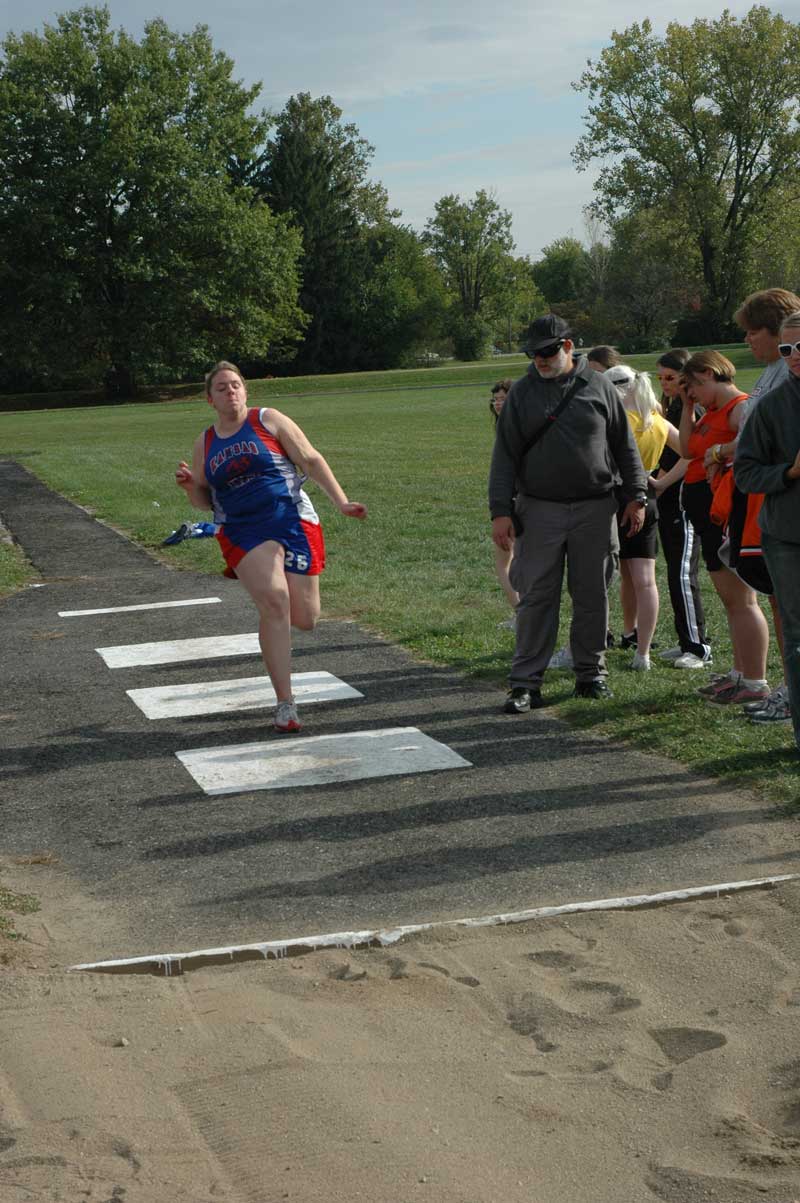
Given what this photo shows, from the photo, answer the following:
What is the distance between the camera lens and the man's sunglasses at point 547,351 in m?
7.28

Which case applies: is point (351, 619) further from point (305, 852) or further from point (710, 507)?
point (305, 852)

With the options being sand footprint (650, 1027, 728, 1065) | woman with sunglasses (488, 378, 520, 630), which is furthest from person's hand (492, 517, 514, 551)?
sand footprint (650, 1027, 728, 1065)

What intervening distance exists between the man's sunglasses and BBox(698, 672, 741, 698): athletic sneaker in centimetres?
211

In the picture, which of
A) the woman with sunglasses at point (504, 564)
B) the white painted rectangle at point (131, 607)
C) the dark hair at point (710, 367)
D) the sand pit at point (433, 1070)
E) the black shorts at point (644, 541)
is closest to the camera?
the sand pit at point (433, 1070)

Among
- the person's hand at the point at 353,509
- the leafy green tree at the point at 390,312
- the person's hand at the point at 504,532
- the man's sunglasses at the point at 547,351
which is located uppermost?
the leafy green tree at the point at 390,312

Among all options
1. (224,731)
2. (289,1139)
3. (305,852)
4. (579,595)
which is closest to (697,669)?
(579,595)

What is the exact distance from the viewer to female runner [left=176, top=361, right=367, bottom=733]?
23.3ft

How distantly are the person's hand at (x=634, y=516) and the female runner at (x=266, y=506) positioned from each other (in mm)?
1602

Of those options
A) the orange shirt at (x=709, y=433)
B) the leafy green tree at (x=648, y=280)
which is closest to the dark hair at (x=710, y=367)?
the orange shirt at (x=709, y=433)

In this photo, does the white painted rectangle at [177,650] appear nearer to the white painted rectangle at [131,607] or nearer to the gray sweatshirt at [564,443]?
the white painted rectangle at [131,607]

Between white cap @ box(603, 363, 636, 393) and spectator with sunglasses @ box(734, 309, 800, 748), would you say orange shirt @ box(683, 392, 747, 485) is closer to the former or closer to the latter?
white cap @ box(603, 363, 636, 393)

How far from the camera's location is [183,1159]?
318cm

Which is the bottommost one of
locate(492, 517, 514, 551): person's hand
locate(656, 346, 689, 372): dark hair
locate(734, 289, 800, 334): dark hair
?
locate(492, 517, 514, 551): person's hand

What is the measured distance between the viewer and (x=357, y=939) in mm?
4398
